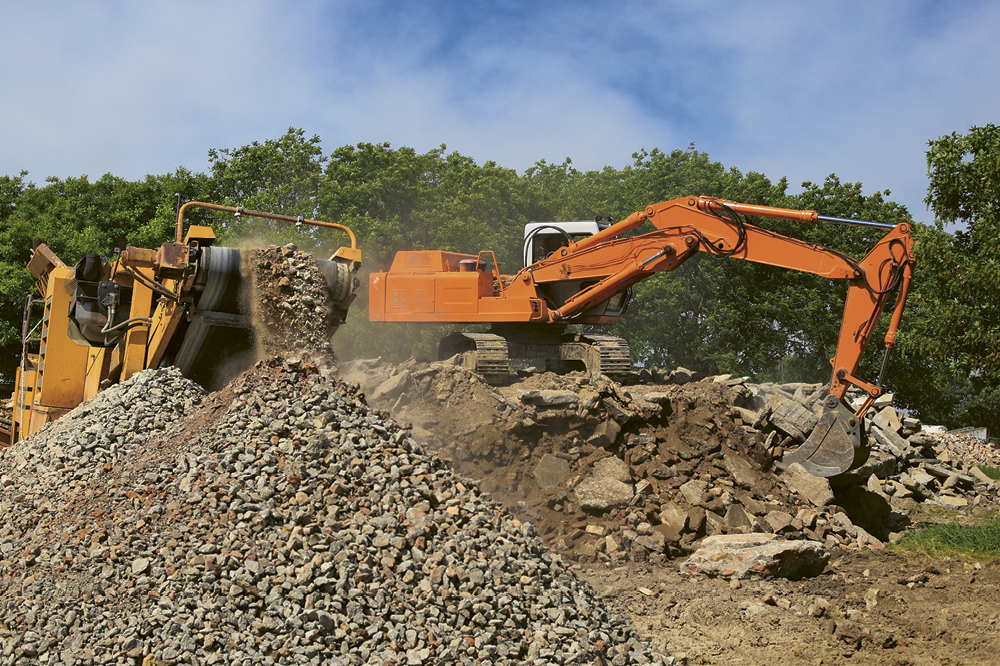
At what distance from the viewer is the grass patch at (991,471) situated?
46.9 ft

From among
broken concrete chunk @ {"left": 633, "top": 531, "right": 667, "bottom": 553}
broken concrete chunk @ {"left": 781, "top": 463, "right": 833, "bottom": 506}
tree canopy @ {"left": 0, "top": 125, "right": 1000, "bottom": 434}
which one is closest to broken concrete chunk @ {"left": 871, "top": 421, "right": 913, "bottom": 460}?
broken concrete chunk @ {"left": 781, "top": 463, "right": 833, "bottom": 506}

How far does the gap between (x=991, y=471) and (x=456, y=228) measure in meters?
18.2

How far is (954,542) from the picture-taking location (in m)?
9.02

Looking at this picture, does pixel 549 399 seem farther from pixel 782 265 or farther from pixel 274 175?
pixel 274 175

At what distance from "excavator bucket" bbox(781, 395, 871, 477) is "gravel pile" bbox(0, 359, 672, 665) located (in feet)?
16.1

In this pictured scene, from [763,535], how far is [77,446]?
22.6ft

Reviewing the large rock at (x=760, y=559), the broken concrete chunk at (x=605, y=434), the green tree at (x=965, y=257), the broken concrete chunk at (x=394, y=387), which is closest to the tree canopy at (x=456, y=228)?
the green tree at (x=965, y=257)

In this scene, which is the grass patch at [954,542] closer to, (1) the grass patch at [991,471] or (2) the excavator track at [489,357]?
(1) the grass patch at [991,471]

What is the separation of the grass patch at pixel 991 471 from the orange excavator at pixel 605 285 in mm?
4335

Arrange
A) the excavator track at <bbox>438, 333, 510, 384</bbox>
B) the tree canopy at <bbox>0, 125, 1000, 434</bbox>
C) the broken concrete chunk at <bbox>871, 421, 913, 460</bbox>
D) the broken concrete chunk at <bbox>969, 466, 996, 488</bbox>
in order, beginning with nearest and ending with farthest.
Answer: the excavator track at <bbox>438, 333, 510, 384</bbox>
the broken concrete chunk at <bbox>871, 421, 913, 460</bbox>
the broken concrete chunk at <bbox>969, 466, 996, 488</bbox>
the tree canopy at <bbox>0, 125, 1000, 434</bbox>

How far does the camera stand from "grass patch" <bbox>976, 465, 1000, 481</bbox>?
14.3 metres

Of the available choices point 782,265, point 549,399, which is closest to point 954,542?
point 782,265

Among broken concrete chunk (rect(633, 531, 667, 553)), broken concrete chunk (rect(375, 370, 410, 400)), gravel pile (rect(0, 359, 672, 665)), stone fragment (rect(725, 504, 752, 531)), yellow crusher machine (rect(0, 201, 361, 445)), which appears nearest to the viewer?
gravel pile (rect(0, 359, 672, 665))

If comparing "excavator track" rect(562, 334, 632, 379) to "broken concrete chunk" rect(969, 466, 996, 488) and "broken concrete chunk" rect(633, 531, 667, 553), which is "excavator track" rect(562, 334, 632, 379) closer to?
"broken concrete chunk" rect(633, 531, 667, 553)
